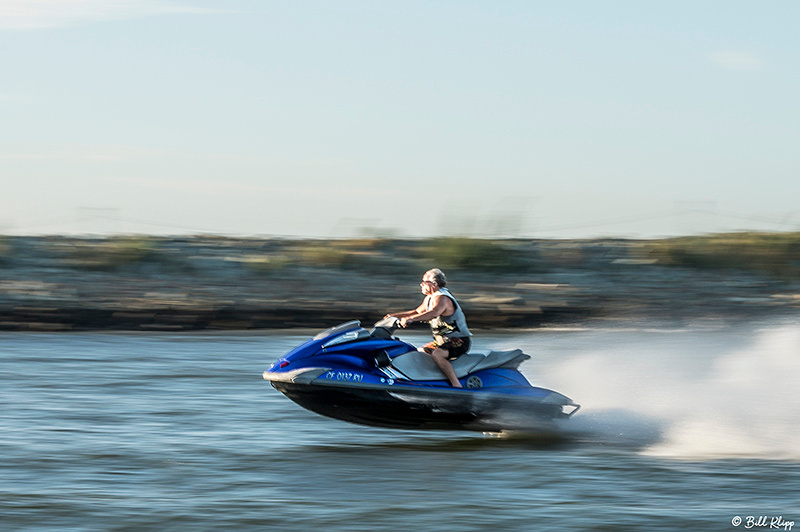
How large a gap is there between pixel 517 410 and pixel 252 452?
220 centimetres

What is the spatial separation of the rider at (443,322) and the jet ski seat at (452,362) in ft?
0.21

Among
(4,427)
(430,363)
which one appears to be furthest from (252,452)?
(4,427)

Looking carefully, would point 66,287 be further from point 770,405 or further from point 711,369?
point 770,405

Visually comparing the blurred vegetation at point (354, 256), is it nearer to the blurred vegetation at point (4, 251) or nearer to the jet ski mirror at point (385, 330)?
the blurred vegetation at point (4, 251)

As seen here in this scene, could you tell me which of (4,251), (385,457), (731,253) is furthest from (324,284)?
(385,457)

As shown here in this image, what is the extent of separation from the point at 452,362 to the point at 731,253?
71.0ft

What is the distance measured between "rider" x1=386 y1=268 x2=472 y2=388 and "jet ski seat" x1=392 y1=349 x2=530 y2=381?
6 centimetres

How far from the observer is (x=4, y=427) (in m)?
10.0

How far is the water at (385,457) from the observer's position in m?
7.29

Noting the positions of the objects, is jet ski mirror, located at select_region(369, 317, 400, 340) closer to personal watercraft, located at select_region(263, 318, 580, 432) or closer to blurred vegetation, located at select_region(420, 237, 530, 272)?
personal watercraft, located at select_region(263, 318, 580, 432)

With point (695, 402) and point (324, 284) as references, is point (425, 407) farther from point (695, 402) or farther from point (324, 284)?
point (324, 284)

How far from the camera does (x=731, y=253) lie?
29.6 metres

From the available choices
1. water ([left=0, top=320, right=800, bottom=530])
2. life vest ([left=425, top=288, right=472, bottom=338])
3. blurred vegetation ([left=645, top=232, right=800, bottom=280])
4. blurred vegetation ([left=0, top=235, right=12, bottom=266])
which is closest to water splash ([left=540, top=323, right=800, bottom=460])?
water ([left=0, top=320, right=800, bottom=530])

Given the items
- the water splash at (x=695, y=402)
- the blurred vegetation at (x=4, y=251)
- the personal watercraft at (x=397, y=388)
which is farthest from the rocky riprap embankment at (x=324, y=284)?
the personal watercraft at (x=397, y=388)
